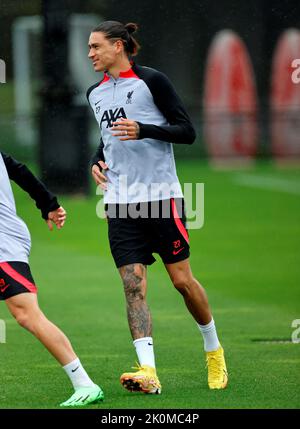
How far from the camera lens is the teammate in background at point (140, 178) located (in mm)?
7793

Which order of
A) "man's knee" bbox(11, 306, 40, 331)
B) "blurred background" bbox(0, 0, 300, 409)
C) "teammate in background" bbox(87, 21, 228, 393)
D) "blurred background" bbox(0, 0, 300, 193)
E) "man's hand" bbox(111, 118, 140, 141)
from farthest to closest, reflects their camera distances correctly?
"blurred background" bbox(0, 0, 300, 193)
"blurred background" bbox(0, 0, 300, 409)
"teammate in background" bbox(87, 21, 228, 393)
"man's hand" bbox(111, 118, 140, 141)
"man's knee" bbox(11, 306, 40, 331)

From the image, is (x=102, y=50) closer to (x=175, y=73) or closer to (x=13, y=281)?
(x=13, y=281)

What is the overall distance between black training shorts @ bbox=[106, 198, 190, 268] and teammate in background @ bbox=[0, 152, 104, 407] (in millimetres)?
847

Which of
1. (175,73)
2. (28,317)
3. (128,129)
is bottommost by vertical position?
(28,317)

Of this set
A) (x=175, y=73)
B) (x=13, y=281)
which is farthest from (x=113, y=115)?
(x=175, y=73)

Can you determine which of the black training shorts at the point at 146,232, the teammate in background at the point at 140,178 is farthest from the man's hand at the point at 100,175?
the black training shorts at the point at 146,232

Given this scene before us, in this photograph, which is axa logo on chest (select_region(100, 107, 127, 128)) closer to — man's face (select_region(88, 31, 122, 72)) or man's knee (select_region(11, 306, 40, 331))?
man's face (select_region(88, 31, 122, 72))

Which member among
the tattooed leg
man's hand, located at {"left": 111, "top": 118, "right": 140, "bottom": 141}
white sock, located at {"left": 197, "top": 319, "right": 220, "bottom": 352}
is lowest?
white sock, located at {"left": 197, "top": 319, "right": 220, "bottom": 352}

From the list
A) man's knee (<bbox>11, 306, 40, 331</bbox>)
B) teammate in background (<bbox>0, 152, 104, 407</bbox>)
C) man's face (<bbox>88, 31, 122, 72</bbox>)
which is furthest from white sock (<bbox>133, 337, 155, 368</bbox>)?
man's face (<bbox>88, 31, 122, 72</bbox>)

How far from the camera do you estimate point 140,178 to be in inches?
311

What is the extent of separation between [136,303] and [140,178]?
2.65 feet

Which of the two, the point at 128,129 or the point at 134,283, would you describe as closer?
the point at 128,129

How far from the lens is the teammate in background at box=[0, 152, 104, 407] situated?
6.99 metres

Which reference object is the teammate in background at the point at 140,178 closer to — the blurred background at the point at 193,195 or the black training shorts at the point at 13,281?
the blurred background at the point at 193,195
